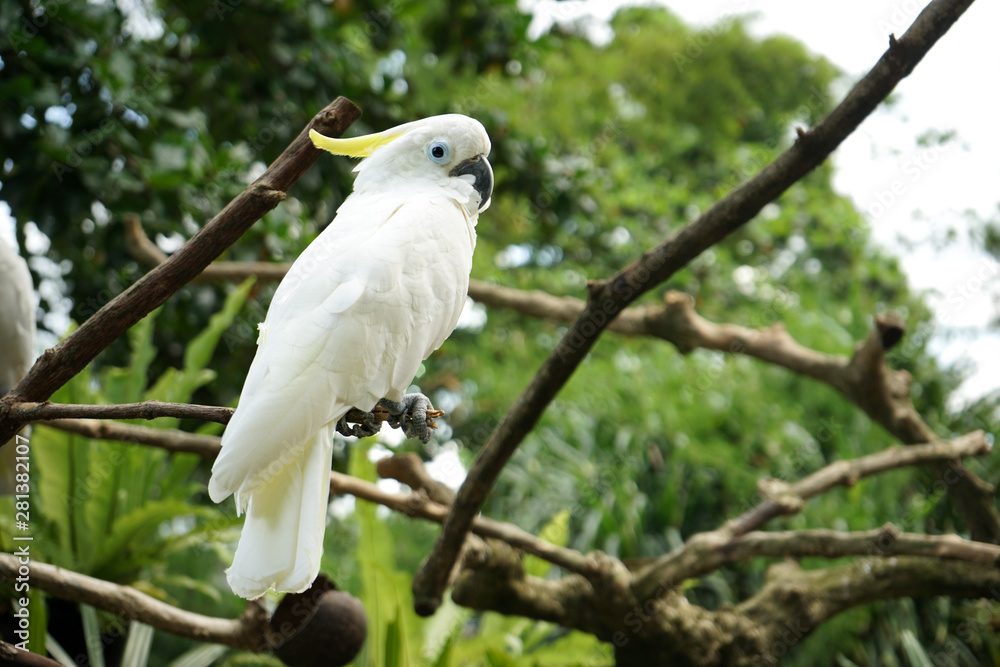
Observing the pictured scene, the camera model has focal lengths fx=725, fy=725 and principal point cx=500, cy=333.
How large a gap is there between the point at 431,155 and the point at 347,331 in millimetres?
334

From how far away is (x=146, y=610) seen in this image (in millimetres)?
1410

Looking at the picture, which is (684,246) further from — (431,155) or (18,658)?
(18,658)

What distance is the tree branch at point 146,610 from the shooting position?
133cm

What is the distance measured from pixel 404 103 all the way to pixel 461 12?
369mm

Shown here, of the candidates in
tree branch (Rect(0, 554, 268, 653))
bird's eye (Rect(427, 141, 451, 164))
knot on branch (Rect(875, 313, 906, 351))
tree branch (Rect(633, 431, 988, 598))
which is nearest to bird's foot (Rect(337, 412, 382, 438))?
bird's eye (Rect(427, 141, 451, 164))

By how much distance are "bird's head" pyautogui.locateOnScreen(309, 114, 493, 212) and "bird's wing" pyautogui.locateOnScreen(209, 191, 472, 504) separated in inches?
2.0

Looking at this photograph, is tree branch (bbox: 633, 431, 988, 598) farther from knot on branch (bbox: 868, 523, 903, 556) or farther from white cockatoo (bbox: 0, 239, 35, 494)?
white cockatoo (bbox: 0, 239, 35, 494)

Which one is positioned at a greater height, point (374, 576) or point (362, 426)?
point (362, 426)

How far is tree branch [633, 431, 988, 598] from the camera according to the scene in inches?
63.6

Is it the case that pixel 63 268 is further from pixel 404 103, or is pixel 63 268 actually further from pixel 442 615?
pixel 442 615

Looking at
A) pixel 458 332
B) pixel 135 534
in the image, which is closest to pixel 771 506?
pixel 135 534

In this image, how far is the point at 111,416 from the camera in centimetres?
79

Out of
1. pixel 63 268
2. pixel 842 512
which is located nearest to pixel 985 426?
pixel 842 512

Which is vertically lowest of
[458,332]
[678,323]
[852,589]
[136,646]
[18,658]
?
[136,646]
